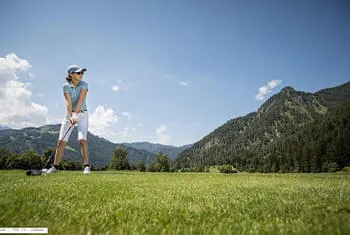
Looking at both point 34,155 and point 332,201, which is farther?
point 34,155

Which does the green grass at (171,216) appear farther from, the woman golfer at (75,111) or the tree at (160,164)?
the tree at (160,164)

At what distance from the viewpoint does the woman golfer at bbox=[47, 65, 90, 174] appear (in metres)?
10.3

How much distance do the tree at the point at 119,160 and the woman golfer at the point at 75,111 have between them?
75.1 m

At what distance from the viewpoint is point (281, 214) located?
3395 mm

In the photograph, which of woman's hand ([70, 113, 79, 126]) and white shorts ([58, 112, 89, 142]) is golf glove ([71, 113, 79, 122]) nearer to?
woman's hand ([70, 113, 79, 126])

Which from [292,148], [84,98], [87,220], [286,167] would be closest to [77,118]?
[84,98]

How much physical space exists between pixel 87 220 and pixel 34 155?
295ft

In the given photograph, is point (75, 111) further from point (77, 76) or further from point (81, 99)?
point (77, 76)

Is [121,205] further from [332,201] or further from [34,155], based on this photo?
[34,155]

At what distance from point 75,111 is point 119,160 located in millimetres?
77187

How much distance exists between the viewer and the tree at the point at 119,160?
82.9m

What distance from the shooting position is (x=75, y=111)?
10492mm

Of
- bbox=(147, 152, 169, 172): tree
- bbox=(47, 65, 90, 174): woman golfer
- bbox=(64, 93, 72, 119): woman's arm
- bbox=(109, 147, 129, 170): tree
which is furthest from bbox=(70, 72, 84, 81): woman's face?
bbox=(147, 152, 169, 172): tree

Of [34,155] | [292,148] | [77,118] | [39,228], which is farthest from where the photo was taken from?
[292,148]
